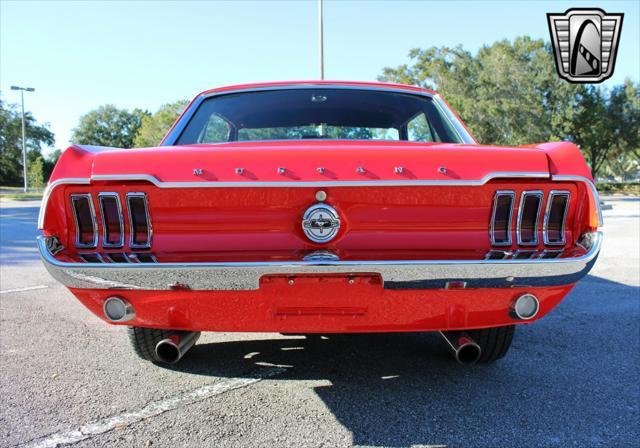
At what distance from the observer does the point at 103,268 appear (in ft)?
5.93

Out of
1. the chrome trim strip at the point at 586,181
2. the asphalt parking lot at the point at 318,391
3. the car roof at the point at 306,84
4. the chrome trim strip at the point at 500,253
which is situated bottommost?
the asphalt parking lot at the point at 318,391

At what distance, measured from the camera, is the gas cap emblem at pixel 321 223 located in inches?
74.7

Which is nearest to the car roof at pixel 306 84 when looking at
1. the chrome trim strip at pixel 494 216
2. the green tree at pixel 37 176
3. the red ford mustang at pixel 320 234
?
the red ford mustang at pixel 320 234

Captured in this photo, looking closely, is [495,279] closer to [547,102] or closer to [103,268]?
[103,268]

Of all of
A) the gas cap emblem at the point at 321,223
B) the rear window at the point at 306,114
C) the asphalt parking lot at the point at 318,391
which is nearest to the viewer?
the gas cap emblem at the point at 321,223

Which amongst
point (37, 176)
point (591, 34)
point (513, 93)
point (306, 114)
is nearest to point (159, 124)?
point (37, 176)

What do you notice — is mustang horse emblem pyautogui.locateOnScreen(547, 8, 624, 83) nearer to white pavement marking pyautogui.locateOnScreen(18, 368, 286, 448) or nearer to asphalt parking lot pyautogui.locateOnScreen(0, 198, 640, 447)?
asphalt parking lot pyautogui.locateOnScreen(0, 198, 640, 447)

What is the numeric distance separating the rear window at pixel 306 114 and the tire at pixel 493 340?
1.14m

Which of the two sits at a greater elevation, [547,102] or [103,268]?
[547,102]

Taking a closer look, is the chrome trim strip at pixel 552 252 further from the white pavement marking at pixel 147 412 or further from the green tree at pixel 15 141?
the green tree at pixel 15 141

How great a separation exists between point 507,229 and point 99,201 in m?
1.72

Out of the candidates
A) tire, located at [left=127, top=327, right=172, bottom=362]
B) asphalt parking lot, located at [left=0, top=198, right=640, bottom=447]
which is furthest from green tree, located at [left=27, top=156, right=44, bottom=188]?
tire, located at [left=127, top=327, right=172, bottom=362]

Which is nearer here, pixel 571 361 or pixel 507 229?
pixel 507 229

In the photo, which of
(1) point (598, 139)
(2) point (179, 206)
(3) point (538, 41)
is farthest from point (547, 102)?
(2) point (179, 206)
